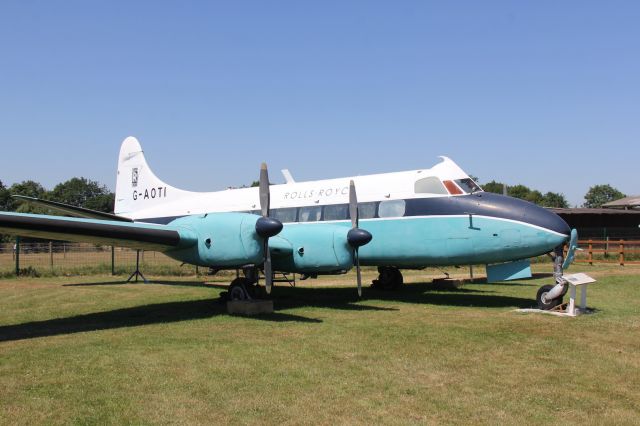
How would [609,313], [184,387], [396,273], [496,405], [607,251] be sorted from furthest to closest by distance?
1. [607,251]
2. [396,273]
3. [609,313]
4. [184,387]
5. [496,405]

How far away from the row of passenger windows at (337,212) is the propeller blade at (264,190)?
3.02 meters

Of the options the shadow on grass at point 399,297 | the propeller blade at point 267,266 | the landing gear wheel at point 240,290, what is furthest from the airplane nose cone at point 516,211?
the landing gear wheel at point 240,290

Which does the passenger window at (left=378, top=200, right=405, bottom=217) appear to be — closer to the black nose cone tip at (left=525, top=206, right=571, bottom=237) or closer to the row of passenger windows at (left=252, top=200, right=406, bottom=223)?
the row of passenger windows at (left=252, top=200, right=406, bottom=223)

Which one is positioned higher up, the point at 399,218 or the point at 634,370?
the point at 399,218

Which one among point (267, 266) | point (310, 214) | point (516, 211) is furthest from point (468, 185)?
point (267, 266)

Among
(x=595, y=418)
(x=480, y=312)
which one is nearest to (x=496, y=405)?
(x=595, y=418)

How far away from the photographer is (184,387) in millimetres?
6773

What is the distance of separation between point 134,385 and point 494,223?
28.9ft

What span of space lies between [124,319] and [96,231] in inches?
82.0

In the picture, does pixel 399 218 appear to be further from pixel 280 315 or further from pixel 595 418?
pixel 595 418

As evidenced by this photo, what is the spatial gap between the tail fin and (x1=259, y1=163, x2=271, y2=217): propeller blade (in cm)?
799

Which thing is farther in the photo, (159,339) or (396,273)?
(396,273)

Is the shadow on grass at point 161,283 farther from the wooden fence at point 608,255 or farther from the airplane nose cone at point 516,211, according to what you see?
the wooden fence at point 608,255

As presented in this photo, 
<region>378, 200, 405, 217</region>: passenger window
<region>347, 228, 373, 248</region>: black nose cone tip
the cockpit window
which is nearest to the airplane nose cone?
the cockpit window
